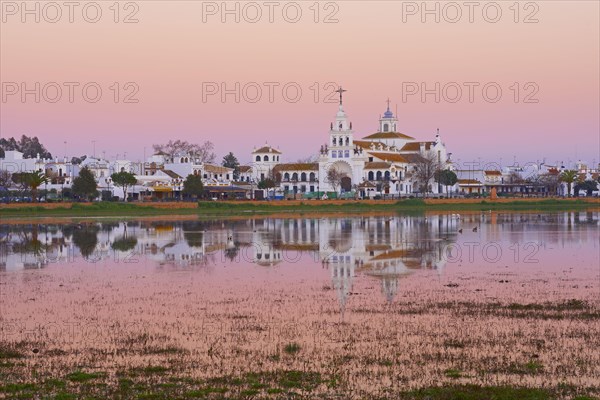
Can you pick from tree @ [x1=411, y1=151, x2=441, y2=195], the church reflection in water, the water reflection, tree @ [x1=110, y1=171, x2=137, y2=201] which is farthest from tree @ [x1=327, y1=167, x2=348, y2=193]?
the church reflection in water

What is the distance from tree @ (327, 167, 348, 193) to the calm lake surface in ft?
319

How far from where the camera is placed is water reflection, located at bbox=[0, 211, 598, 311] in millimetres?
37078

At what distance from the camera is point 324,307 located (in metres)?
24.0

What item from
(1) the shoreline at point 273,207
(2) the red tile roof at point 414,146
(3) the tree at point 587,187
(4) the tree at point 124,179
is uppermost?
(2) the red tile roof at point 414,146

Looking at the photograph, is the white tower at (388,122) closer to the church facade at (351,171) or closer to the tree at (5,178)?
the church facade at (351,171)

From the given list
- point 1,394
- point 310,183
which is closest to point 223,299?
point 1,394

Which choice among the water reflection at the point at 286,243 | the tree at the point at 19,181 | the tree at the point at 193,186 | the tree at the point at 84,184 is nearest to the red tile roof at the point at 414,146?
the tree at the point at 193,186

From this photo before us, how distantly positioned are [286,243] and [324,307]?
2500cm

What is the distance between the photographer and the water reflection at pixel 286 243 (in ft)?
122

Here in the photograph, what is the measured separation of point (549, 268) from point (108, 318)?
18071 millimetres

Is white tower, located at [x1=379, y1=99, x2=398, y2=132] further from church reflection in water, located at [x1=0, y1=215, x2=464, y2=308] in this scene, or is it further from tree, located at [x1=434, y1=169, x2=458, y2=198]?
church reflection in water, located at [x1=0, y1=215, x2=464, y2=308]

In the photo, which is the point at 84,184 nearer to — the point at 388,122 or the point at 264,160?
the point at 264,160

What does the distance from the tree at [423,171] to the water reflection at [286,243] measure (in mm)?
71531

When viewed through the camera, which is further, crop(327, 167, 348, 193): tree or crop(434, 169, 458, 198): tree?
crop(327, 167, 348, 193): tree
